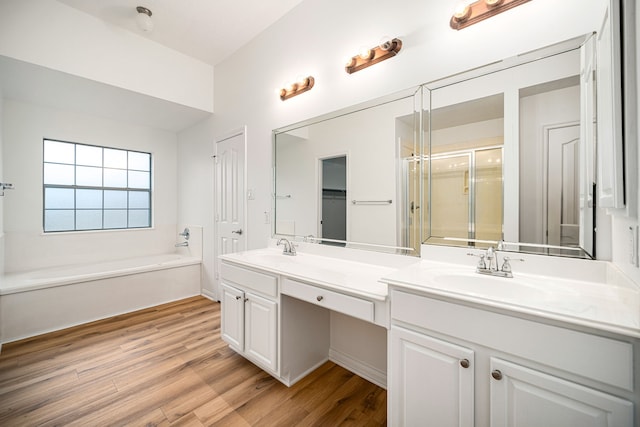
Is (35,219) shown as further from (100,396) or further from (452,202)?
(452,202)

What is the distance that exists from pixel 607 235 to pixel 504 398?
0.82 metres

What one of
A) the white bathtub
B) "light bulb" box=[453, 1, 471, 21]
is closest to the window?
the white bathtub

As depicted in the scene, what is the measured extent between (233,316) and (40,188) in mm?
3045

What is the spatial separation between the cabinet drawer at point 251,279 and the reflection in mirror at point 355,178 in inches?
23.0

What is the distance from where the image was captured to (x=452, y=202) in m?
1.55

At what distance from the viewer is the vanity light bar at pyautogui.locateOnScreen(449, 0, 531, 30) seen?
51.3 inches

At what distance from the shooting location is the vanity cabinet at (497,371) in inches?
30.7

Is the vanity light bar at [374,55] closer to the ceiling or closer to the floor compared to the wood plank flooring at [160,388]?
closer to the ceiling

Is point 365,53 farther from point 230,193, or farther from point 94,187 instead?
point 94,187

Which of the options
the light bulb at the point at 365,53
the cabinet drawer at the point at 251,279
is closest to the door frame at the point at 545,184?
the light bulb at the point at 365,53

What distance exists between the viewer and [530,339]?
2.90 feet

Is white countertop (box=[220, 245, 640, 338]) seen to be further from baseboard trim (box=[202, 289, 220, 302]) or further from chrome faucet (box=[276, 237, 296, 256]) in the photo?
baseboard trim (box=[202, 289, 220, 302])

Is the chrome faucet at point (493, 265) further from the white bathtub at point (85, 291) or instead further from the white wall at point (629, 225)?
the white bathtub at point (85, 291)

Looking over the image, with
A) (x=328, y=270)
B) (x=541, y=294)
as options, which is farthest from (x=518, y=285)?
(x=328, y=270)
